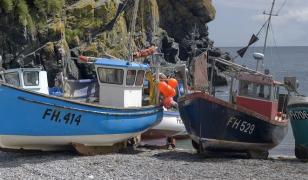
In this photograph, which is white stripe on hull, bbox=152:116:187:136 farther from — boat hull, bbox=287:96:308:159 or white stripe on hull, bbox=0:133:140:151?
boat hull, bbox=287:96:308:159

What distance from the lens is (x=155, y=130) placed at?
71.8 ft

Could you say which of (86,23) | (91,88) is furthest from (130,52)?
(86,23)

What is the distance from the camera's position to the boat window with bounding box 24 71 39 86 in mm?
20125

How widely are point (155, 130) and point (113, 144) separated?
188 inches

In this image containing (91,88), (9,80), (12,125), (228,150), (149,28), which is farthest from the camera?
(149,28)

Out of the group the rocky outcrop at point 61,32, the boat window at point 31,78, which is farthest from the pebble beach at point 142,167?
the rocky outcrop at point 61,32

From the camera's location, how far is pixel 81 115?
1579 cm

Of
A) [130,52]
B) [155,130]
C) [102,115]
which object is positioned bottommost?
[155,130]

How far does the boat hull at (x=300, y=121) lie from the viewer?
17.1 metres

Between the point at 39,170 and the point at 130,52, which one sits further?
the point at 130,52

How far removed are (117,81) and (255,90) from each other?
4.05m

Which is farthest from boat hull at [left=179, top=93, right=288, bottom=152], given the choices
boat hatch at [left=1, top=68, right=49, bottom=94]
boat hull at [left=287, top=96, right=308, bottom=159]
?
boat hatch at [left=1, top=68, right=49, bottom=94]

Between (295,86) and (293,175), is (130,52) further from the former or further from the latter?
(293,175)

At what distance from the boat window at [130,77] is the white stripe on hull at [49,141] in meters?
1.64
